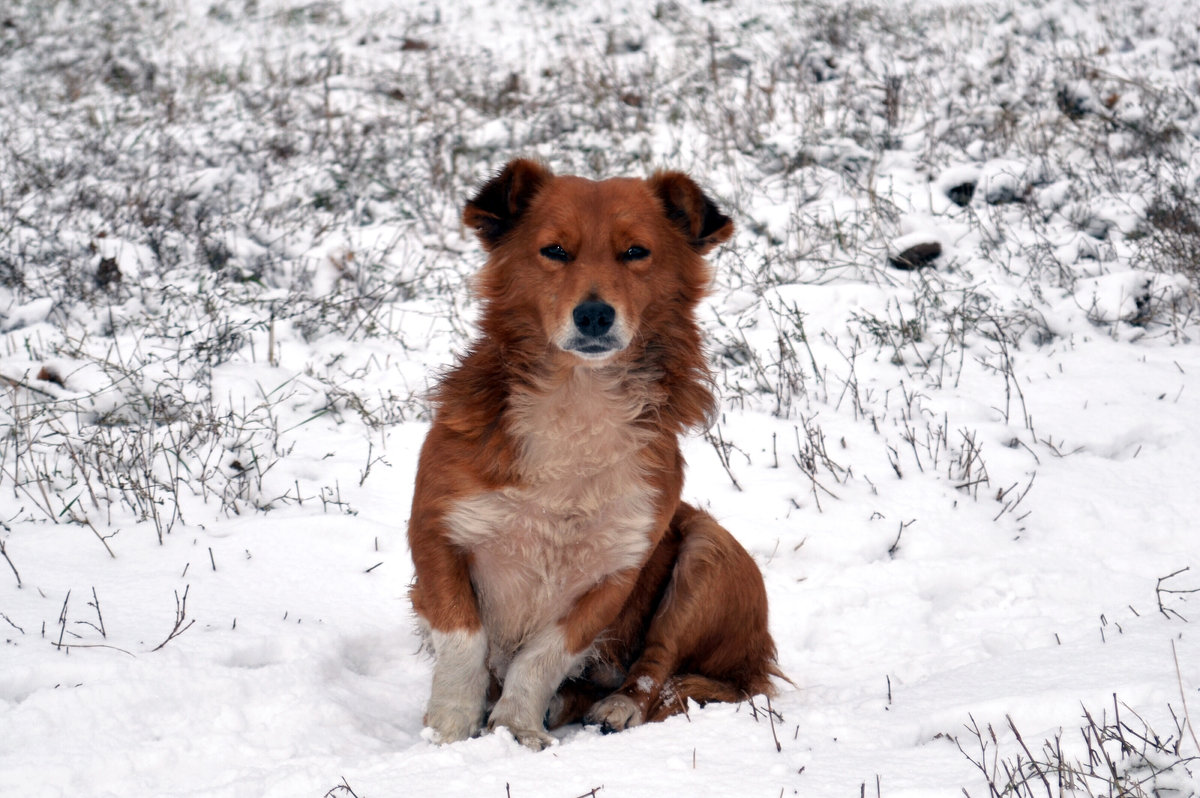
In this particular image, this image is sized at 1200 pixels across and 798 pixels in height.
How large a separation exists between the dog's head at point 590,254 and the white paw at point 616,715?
3.89 ft

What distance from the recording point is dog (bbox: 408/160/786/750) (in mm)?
3373

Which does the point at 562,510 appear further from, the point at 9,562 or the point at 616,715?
the point at 9,562

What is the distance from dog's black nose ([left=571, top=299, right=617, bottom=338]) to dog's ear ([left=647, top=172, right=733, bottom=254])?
0.68 m

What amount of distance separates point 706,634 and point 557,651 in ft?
1.95

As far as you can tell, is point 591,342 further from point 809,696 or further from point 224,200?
point 224,200

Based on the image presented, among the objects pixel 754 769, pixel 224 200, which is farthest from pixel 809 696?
pixel 224 200

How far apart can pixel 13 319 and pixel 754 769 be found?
6126 millimetres

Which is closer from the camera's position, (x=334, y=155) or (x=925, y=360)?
(x=925, y=360)

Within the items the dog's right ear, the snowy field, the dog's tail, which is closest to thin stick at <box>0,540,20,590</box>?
the snowy field

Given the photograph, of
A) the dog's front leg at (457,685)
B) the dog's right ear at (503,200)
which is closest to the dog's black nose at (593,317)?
the dog's right ear at (503,200)

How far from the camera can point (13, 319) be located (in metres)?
6.78

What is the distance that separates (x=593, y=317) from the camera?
10.8 feet

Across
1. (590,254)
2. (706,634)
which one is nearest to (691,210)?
(590,254)

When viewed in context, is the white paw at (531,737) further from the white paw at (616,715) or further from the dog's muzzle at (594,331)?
the dog's muzzle at (594,331)
